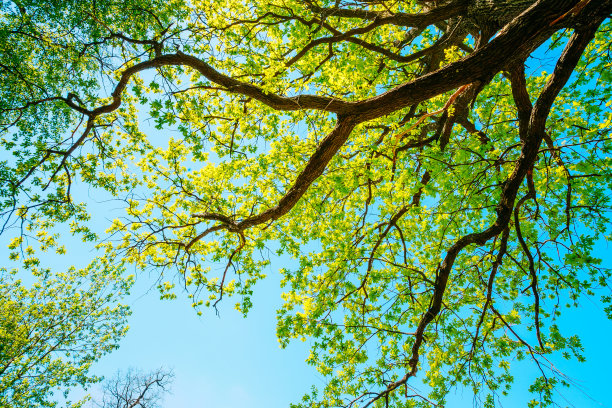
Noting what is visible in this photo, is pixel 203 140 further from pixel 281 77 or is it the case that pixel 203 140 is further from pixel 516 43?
pixel 516 43

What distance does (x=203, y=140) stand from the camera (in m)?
5.92

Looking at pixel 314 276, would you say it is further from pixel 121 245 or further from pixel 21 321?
pixel 21 321

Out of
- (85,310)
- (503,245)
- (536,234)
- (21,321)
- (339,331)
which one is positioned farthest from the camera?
(85,310)

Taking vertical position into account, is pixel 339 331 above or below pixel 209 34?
below

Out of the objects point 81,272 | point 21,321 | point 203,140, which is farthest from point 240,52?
point 21,321

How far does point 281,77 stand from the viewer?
616cm

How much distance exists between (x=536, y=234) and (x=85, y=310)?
57.8ft

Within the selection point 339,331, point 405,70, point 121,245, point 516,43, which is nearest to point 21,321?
point 121,245

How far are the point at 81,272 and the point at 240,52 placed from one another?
13.0 m

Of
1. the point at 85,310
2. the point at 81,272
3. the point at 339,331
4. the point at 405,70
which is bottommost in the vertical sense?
the point at 339,331

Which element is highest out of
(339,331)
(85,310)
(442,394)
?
(85,310)

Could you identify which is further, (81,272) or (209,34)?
(81,272)

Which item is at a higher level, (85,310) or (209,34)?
(209,34)

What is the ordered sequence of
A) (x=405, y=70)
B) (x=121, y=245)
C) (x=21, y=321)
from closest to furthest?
(x=121, y=245)
(x=405, y=70)
(x=21, y=321)
